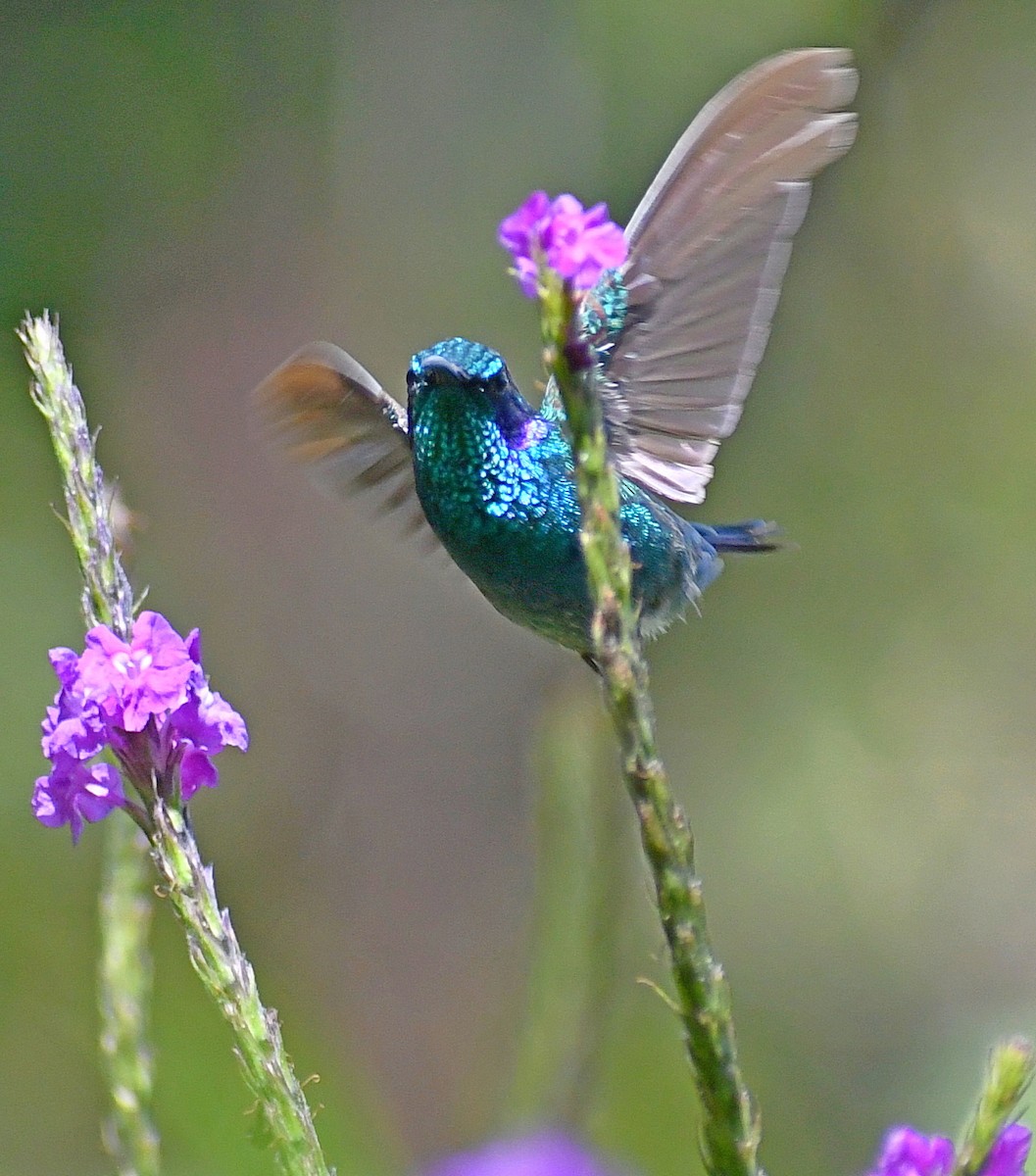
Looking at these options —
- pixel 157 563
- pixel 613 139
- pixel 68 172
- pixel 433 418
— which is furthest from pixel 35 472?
pixel 433 418

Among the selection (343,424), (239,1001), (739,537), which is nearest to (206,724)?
(239,1001)

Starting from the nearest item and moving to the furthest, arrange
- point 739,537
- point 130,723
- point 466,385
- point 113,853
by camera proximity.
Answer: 1. point 130,723
2. point 113,853
3. point 466,385
4. point 739,537

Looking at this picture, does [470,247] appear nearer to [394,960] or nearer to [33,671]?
[33,671]

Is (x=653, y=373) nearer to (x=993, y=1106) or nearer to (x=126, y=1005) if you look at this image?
(x=126, y=1005)

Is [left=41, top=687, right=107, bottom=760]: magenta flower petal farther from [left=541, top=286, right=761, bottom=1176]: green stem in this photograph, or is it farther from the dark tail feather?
the dark tail feather

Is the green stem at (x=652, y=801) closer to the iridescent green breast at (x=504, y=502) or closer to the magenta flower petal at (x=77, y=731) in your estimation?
the magenta flower petal at (x=77, y=731)

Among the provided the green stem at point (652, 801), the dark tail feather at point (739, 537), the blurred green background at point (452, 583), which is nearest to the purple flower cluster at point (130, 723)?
the green stem at point (652, 801)

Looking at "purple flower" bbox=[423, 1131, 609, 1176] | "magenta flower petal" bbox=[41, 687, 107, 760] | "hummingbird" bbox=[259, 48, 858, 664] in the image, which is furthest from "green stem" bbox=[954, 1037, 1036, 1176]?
"hummingbird" bbox=[259, 48, 858, 664]
